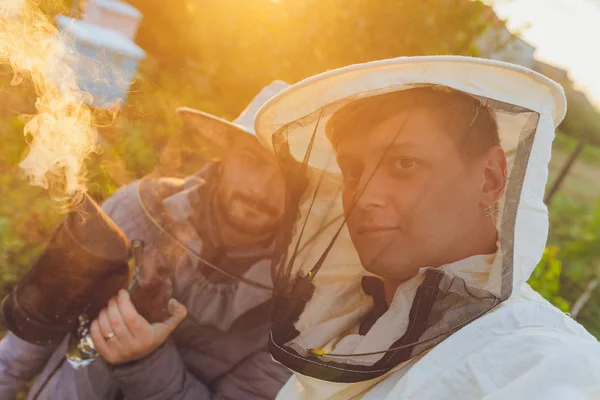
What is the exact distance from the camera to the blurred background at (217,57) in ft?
11.6

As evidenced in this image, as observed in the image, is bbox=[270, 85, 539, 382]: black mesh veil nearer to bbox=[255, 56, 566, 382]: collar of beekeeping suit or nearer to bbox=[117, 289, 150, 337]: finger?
bbox=[255, 56, 566, 382]: collar of beekeeping suit

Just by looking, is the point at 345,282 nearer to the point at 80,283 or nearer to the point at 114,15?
the point at 80,283

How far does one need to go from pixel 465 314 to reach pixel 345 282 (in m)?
0.59

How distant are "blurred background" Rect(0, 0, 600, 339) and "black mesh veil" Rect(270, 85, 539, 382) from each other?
3.07 feet

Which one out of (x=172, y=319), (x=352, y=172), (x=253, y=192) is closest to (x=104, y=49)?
(x=253, y=192)

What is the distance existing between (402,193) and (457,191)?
0.15 m

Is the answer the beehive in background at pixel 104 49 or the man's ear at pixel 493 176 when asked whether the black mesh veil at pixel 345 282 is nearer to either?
the man's ear at pixel 493 176

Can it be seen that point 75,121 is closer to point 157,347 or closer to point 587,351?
point 157,347

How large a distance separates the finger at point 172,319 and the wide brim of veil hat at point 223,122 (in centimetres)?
89

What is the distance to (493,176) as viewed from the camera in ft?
3.98

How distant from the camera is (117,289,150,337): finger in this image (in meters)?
1.64

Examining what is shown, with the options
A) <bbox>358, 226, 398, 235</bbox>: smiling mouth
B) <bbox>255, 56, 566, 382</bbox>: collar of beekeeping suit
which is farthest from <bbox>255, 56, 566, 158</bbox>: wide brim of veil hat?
<bbox>358, 226, 398, 235</bbox>: smiling mouth

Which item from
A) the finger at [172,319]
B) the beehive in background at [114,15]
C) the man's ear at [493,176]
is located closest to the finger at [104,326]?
the finger at [172,319]

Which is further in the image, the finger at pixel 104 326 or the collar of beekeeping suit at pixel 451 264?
the finger at pixel 104 326
